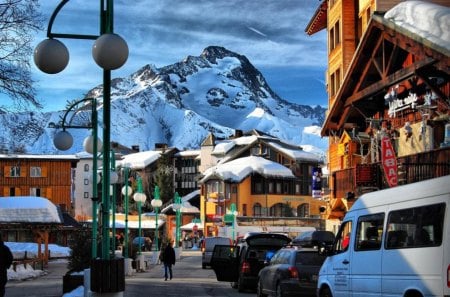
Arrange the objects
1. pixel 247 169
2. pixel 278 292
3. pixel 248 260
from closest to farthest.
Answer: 1. pixel 278 292
2. pixel 248 260
3. pixel 247 169

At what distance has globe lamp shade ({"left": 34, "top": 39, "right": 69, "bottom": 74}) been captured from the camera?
10938 mm

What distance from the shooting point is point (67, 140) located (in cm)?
2056

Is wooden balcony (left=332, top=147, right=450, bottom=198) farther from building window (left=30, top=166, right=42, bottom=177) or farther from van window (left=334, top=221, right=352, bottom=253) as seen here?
building window (left=30, top=166, right=42, bottom=177)

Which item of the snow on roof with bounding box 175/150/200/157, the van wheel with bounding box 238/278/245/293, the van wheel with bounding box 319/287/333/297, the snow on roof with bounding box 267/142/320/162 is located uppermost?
the snow on roof with bounding box 175/150/200/157

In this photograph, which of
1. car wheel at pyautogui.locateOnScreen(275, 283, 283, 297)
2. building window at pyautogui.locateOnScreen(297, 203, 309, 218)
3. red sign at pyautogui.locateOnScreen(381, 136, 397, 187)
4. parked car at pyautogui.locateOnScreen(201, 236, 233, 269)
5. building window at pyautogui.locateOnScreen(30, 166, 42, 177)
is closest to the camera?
car wheel at pyautogui.locateOnScreen(275, 283, 283, 297)

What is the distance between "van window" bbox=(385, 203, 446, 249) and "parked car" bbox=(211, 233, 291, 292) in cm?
1115

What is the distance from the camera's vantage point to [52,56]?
10.9m

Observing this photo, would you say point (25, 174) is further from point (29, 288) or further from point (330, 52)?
point (29, 288)

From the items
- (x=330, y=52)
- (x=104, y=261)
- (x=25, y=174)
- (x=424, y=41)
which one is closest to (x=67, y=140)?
(x=104, y=261)

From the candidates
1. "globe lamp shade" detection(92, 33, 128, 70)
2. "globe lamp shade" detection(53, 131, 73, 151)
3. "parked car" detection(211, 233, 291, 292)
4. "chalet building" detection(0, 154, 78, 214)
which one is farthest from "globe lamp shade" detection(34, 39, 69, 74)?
"chalet building" detection(0, 154, 78, 214)

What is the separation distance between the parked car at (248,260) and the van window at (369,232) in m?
9.62

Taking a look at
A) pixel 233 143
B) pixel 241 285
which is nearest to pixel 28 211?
pixel 241 285

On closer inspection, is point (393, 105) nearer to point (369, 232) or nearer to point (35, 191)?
point (369, 232)

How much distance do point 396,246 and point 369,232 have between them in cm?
124
